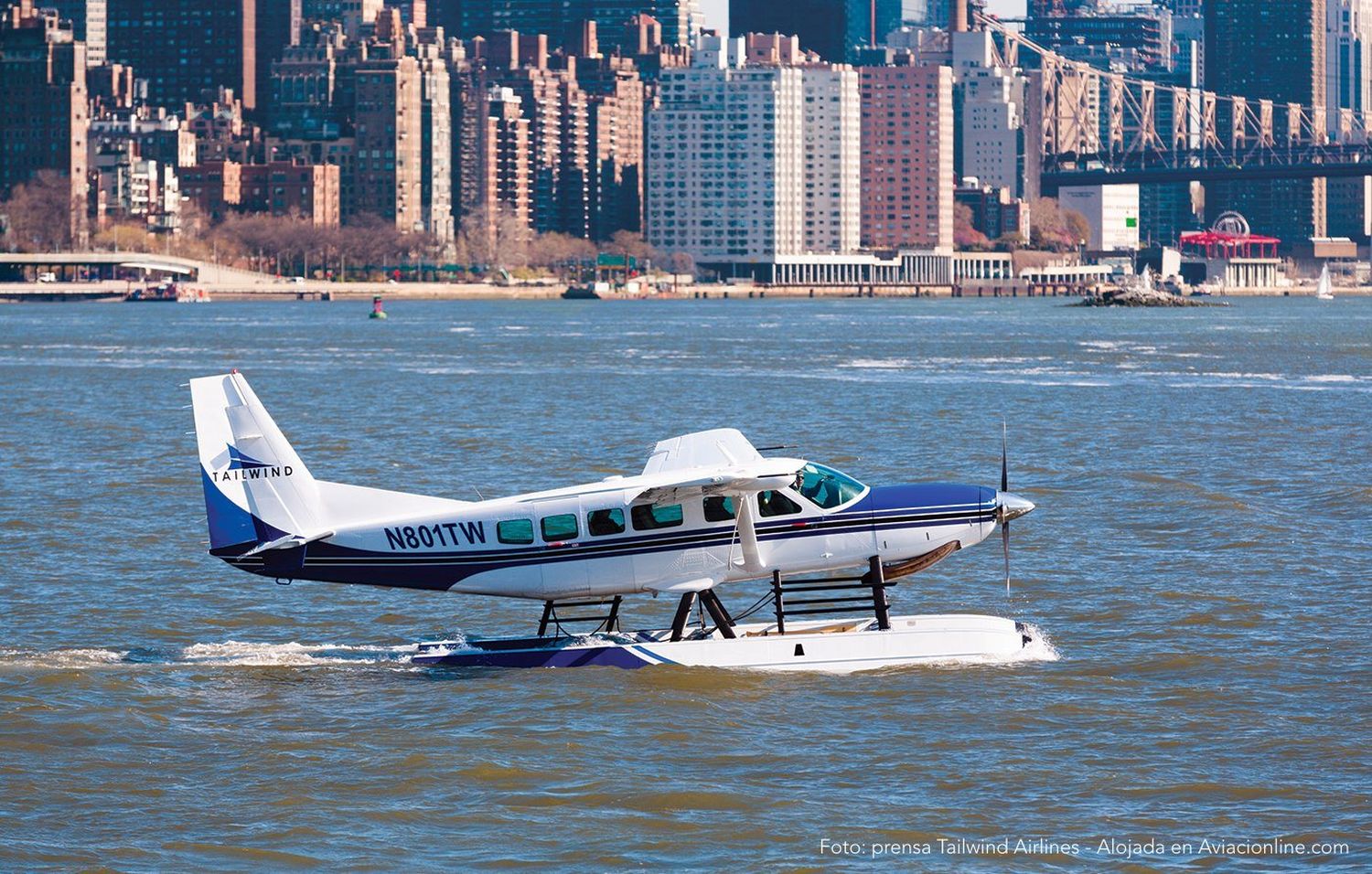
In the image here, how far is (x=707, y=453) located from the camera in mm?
20766

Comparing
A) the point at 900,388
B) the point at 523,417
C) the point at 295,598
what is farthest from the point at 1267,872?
the point at 900,388

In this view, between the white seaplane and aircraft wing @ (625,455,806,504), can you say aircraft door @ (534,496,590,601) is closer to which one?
the white seaplane

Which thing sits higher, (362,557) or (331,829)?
(362,557)

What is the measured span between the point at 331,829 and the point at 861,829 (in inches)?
146

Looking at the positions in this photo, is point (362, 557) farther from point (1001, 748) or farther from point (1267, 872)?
point (1267, 872)

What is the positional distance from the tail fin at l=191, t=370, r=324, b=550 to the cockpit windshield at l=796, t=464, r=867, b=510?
433cm

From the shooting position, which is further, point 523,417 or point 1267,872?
point 523,417

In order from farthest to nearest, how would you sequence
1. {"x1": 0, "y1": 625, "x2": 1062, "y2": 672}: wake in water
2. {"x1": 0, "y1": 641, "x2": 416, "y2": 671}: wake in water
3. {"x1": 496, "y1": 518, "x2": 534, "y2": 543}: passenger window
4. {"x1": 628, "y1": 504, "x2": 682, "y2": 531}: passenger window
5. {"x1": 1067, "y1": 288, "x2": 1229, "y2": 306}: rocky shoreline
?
{"x1": 1067, "y1": 288, "x2": 1229, "y2": 306}: rocky shoreline
{"x1": 0, "y1": 641, "x2": 416, "y2": 671}: wake in water
{"x1": 0, "y1": 625, "x2": 1062, "y2": 672}: wake in water
{"x1": 496, "y1": 518, "x2": 534, "y2": 543}: passenger window
{"x1": 628, "y1": 504, "x2": 682, "y2": 531}: passenger window

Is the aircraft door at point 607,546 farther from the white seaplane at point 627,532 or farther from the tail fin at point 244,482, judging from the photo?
the tail fin at point 244,482

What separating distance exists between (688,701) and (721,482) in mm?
1927

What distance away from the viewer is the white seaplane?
67.1 ft

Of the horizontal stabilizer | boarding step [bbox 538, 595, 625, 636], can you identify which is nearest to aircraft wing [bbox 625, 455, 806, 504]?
boarding step [bbox 538, 595, 625, 636]

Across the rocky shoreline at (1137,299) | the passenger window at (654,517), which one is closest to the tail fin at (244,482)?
the passenger window at (654,517)

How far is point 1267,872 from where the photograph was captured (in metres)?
15.1
